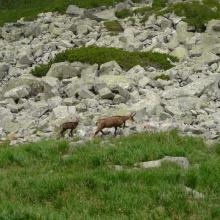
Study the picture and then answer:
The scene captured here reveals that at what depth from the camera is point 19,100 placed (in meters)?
29.0

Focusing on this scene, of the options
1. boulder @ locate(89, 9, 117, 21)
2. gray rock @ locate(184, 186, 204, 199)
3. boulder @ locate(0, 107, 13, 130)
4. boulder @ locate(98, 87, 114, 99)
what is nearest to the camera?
gray rock @ locate(184, 186, 204, 199)

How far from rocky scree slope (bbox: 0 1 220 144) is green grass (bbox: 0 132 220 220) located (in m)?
3.22

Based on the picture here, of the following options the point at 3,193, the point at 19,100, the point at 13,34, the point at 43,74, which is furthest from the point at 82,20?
the point at 3,193

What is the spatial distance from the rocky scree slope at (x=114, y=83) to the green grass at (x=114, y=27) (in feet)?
1.63

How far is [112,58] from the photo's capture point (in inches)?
1380

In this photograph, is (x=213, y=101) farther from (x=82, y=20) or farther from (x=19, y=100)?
(x=82, y=20)

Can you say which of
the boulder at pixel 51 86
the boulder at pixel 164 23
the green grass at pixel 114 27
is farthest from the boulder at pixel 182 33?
the boulder at pixel 51 86

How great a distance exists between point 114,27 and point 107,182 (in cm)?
3534

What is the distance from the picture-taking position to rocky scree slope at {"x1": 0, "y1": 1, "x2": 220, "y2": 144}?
22.0 metres

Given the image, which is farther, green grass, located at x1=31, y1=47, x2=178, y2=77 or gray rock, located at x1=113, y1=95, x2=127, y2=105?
green grass, located at x1=31, y1=47, x2=178, y2=77

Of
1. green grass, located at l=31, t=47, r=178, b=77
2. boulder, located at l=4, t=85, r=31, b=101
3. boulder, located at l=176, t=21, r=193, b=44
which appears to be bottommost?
boulder, located at l=176, t=21, r=193, b=44

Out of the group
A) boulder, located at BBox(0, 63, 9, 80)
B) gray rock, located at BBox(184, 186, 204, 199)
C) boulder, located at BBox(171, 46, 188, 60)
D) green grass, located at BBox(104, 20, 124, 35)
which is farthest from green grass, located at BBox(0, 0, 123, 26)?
gray rock, located at BBox(184, 186, 204, 199)

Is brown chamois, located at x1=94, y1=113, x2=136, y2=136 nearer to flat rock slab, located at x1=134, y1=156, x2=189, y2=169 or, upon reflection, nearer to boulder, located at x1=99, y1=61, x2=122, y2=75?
flat rock slab, located at x1=134, y1=156, x2=189, y2=169

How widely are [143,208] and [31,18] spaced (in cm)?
5292
